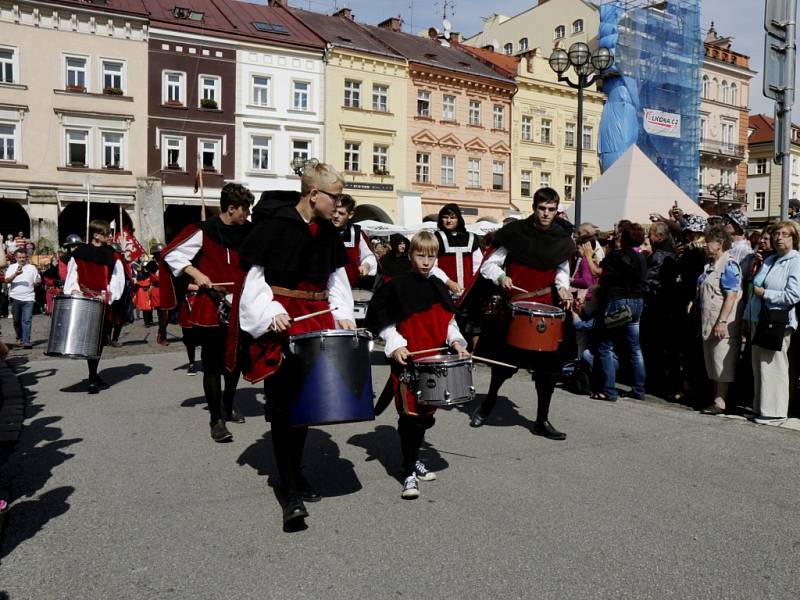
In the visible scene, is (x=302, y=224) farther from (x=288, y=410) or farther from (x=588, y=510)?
(x=588, y=510)

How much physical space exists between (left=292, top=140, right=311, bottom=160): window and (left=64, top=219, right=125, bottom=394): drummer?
27.3 meters

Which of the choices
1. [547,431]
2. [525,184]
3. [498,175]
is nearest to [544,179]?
[525,184]

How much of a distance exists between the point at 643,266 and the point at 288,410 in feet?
18.6

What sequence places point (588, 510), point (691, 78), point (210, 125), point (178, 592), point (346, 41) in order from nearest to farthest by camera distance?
point (178, 592)
point (588, 510)
point (210, 125)
point (346, 41)
point (691, 78)

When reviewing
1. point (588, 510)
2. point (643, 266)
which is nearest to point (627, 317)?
point (643, 266)

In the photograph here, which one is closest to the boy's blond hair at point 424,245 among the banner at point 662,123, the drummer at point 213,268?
the drummer at point 213,268

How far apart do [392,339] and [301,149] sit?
3246cm

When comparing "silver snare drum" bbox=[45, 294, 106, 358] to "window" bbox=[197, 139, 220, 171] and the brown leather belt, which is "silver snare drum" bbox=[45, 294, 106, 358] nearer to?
the brown leather belt

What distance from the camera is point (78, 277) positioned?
9234mm

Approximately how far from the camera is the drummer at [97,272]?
9.21 metres

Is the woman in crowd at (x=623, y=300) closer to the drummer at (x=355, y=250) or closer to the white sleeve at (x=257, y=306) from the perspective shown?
the drummer at (x=355, y=250)

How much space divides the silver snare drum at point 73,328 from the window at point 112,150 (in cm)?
2588

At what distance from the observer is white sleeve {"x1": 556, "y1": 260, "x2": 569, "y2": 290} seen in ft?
21.7

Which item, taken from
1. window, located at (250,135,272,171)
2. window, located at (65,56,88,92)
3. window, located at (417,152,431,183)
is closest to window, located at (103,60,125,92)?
window, located at (65,56,88,92)
